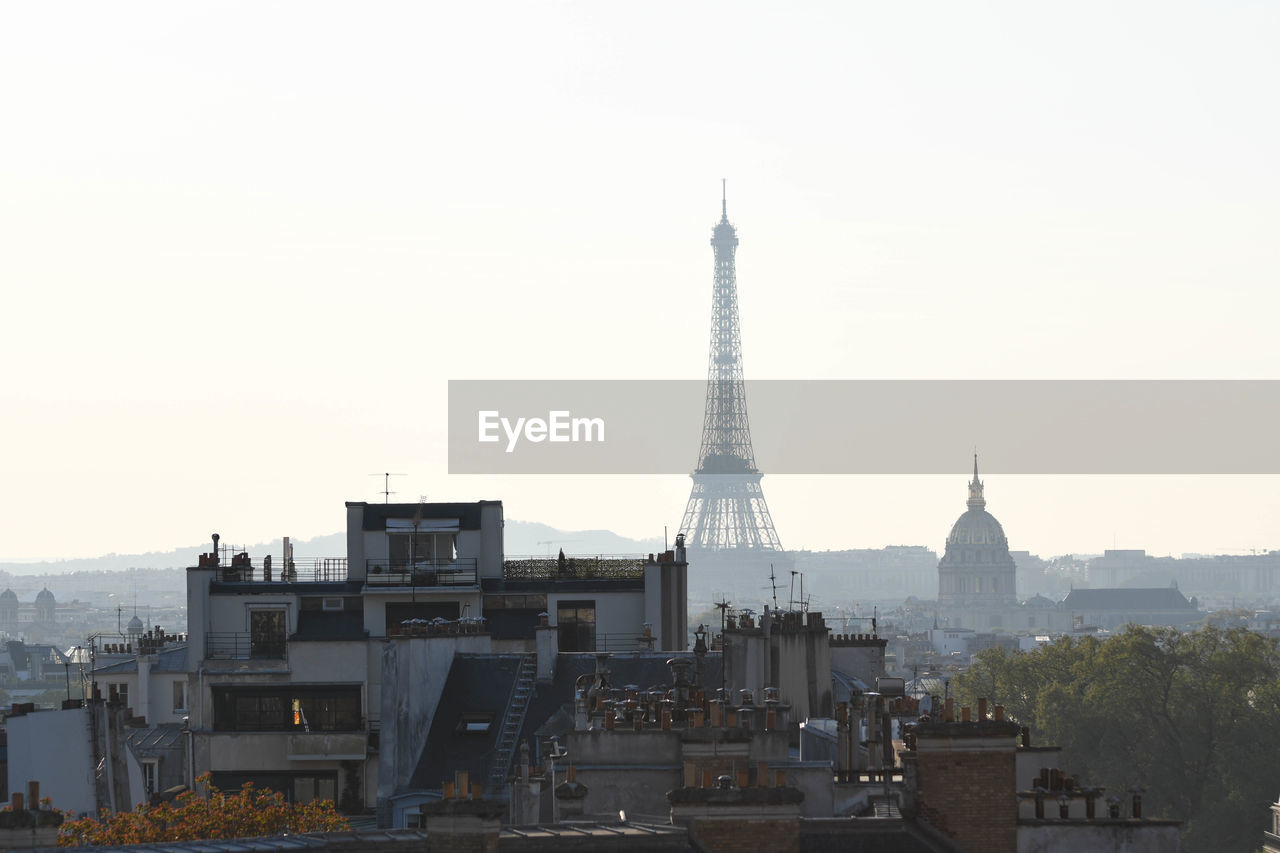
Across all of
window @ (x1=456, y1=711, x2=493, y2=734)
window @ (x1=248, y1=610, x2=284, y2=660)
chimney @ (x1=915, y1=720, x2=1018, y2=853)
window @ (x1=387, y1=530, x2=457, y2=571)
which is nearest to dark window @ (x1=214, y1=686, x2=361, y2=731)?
window @ (x1=248, y1=610, x2=284, y2=660)

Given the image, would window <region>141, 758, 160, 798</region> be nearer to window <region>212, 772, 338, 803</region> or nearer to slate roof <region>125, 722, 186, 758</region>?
slate roof <region>125, 722, 186, 758</region>

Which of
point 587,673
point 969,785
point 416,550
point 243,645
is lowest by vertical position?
point 969,785

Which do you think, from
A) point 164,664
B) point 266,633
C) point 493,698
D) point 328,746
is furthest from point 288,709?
point 164,664

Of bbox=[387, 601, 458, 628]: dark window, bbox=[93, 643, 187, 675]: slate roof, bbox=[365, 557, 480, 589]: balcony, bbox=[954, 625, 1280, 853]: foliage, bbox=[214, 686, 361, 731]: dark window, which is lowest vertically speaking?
bbox=[954, 625, 1280, 853]: foliage

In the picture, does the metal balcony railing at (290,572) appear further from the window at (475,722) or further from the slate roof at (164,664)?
the window at (475,722)

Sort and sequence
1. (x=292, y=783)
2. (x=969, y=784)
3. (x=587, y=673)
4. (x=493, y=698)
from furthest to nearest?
(x=292, y=783)
(x=587, y=673)
(x=493, y=698)
(x=969, y=784)

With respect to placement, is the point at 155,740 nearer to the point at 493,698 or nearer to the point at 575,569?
the point at 575,569

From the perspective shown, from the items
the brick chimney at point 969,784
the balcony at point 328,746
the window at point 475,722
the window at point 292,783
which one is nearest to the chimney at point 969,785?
the brick chimney at point 969,784
